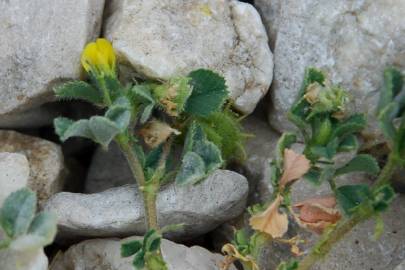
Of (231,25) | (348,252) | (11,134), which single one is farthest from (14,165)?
(348,252)

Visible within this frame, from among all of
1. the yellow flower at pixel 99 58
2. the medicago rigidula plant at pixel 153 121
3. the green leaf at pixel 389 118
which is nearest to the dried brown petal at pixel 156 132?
the medicago rigidula plant at pixel 153 121

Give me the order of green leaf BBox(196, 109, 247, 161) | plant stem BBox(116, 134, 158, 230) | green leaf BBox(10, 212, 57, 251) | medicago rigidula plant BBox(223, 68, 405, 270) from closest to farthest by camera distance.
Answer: green leaf BBox(10, 212, 57, 251), medicago rigidula plant BBox(223, 68, 405, 270), plant stem BBox(116, 134, 158, 230), green leaf BBox(196, 109, 247, 161)

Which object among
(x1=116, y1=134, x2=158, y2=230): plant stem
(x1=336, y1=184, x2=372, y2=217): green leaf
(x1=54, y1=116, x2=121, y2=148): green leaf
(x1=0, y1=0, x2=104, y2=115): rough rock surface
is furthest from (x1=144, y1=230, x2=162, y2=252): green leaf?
(x1=0, y1=0, x2=104, y2=115): rough rock surface

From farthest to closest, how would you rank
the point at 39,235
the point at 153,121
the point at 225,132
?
the point at 225,132
the point at 153,121
the point at 39,235

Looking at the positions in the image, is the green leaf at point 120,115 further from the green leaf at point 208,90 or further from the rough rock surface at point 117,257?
the rough rock surface at point 117,257

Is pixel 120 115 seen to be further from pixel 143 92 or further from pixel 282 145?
pixel 282 145

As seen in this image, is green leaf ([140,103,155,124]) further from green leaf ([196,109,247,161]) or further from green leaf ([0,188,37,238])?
green leaf ([0,188,37,238])

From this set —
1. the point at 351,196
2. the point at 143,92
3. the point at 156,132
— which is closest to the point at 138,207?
the point at 156,132
